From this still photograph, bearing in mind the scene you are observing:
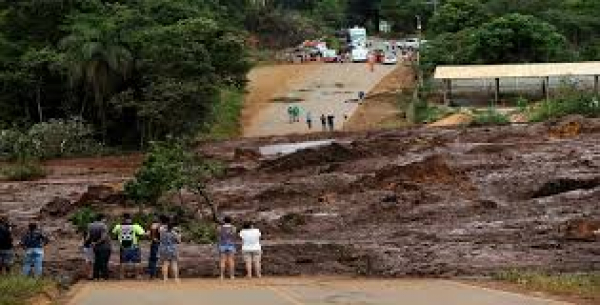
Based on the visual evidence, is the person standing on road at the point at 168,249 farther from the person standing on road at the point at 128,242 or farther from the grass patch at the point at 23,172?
the grass patch at the point at 23,172

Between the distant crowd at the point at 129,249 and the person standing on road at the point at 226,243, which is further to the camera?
the person standing on road at the point at 226,243

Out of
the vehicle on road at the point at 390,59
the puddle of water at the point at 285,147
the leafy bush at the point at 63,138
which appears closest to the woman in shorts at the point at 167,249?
the puddle of water at the point at 285,147

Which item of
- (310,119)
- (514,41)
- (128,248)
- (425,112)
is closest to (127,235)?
(128,248)

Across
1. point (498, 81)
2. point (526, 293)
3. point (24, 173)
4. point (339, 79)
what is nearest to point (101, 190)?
point (24, 173)

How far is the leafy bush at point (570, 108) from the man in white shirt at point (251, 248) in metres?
40.1

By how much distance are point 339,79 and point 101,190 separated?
198ft

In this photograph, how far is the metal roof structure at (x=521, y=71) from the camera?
243ft

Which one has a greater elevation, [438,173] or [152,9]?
[152,9]

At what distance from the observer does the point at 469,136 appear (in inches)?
2141

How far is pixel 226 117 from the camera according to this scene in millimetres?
76312

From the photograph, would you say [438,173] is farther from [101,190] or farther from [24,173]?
[24,173]

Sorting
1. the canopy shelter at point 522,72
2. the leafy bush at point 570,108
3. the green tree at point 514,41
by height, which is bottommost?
the leafy bush at point 570,108

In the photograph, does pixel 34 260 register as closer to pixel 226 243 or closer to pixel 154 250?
pixel 154 250

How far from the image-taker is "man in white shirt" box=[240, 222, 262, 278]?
945 inches
